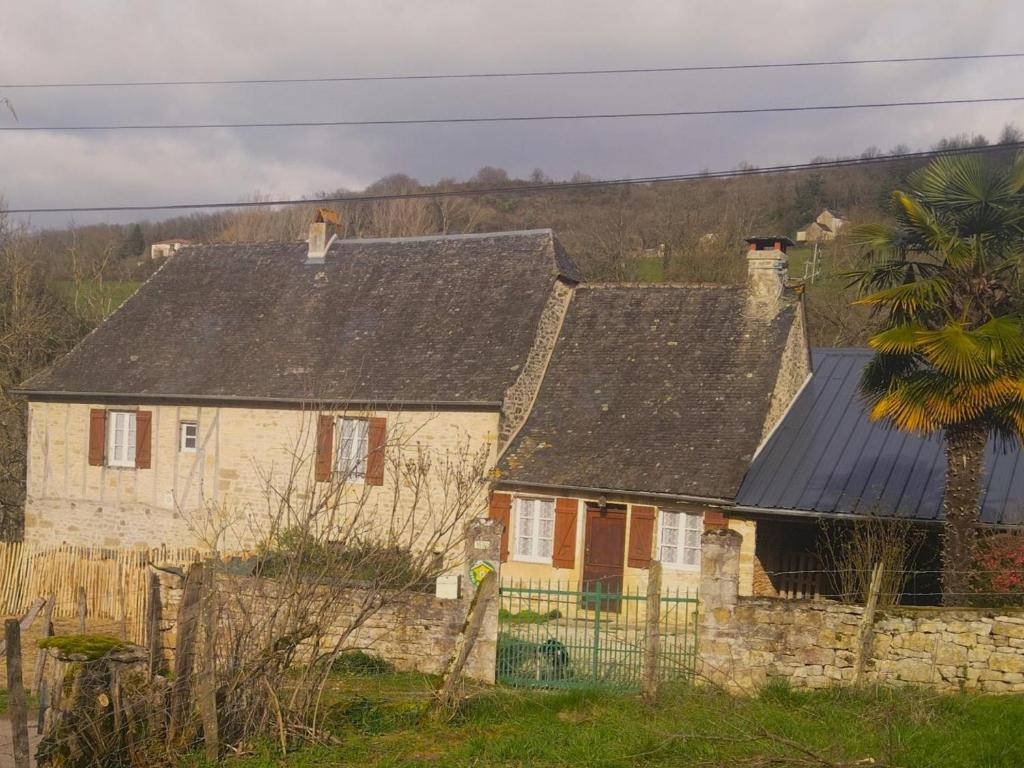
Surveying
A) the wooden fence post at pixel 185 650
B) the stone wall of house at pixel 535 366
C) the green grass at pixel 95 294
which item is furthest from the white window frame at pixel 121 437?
the wooden fence post at pixel 185 650

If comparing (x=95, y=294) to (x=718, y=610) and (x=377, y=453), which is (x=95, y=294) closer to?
(x=377, y=453)

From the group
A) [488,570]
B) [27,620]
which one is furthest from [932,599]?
[27,620]

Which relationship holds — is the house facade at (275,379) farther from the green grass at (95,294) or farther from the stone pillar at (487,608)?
the green grass at (95,294)

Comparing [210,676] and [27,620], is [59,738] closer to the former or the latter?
[210,676]

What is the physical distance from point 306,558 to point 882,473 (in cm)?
970

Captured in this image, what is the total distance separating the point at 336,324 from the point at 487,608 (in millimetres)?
11799

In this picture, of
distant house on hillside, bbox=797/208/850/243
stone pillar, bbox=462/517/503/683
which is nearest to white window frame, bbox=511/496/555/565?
stone pillar, bbox=462/517/503/683

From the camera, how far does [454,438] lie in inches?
770

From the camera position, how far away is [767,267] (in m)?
19.7

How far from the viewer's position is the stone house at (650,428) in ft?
56.9

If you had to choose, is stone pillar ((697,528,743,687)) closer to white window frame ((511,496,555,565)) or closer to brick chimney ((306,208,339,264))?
white window frame ((511,496,555,565))

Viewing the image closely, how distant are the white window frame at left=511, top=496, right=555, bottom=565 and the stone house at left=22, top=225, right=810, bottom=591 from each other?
0.04 meters

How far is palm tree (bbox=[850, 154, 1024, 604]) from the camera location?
11703 mm

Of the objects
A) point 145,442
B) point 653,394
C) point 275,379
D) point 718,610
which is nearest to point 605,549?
point 653,394
